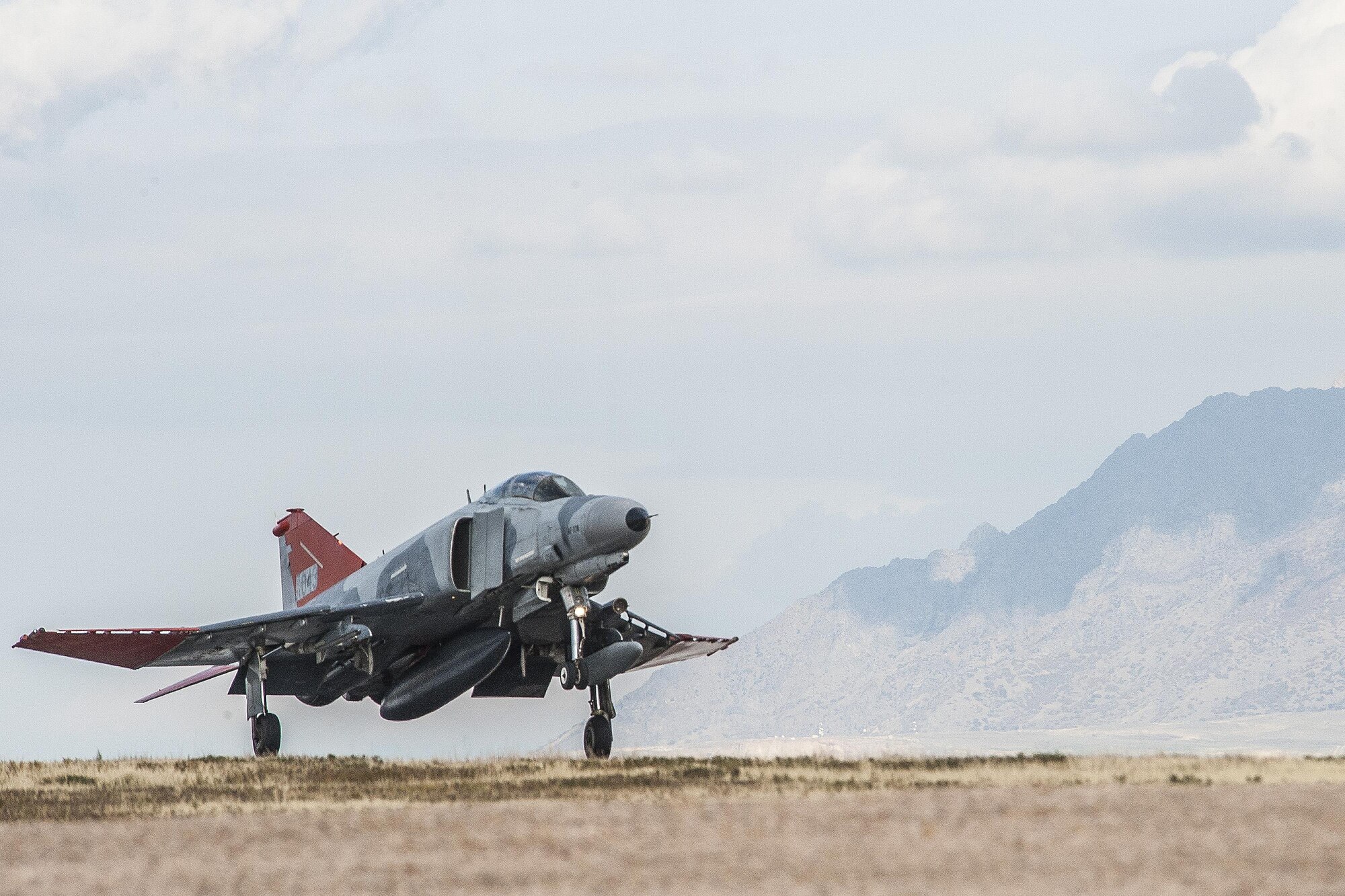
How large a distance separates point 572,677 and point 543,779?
4865mm

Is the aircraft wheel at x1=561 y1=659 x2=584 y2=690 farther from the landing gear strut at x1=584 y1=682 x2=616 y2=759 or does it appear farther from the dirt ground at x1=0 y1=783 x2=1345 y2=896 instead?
the dirt ground at x1=0 y1=783 x2=1345 y2=896

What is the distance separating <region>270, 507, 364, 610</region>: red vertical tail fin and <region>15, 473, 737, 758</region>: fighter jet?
4130 millimetres

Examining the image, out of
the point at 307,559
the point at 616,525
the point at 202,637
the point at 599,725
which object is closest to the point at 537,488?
the point at 616,525

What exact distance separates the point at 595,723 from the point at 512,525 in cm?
348

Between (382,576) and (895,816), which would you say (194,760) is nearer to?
(382,576)

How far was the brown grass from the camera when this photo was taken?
2134 centimetres

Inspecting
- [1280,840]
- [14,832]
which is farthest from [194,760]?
[1280,840]

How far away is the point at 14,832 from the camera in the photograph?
18469mm

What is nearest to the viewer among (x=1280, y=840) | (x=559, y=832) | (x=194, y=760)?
(x=1280, y=840)

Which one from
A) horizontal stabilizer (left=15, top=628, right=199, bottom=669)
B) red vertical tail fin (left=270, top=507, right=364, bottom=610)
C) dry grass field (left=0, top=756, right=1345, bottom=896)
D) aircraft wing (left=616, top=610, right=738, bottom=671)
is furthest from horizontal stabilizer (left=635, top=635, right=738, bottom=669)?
dry grass field (left=0, top=756, right=1345, bottom=896)

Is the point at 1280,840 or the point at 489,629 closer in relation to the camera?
the point at 1280,840

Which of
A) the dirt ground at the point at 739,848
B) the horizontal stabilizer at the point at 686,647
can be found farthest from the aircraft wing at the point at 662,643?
the dirt ground at the point at 739,848

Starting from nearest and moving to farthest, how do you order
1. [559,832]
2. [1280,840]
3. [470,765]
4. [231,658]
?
[1280,840] → [559,832] → [470,765] → [231,658]

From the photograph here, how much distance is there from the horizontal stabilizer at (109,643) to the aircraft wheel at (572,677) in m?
6.54
